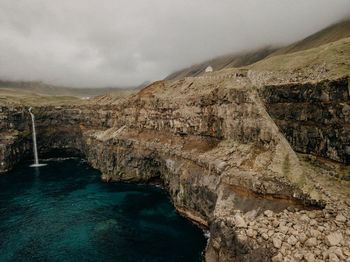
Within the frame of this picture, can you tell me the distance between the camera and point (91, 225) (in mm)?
39906

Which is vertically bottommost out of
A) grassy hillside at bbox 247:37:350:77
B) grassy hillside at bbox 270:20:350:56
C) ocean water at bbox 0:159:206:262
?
ocean water at bbox 0:159:206:262

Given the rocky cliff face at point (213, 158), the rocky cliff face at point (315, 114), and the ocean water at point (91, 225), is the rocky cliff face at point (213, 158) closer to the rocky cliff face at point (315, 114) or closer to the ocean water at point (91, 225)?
the rocky cliff face at point (315, 114)

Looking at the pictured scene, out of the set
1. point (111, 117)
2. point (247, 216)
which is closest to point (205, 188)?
point (247, 216)

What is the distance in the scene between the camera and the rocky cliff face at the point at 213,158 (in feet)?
79.2

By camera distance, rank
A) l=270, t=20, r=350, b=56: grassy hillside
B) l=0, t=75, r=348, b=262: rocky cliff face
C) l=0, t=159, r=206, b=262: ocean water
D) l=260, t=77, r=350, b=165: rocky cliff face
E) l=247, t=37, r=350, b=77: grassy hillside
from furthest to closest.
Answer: l=270, t=20, r=350, b=56: grassy hillside
l=0, t=159, r=206, b=262: ocean water
l=247, t=37, r=350, b=77: grassy hillside
l=260, t=77, r=350, b=165: rocky cliff face
l=0, t=75, r=348, b=262: rocky cliff face

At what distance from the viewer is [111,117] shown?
81.8 metres

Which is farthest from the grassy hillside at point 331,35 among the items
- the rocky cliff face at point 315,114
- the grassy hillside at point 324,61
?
the rocky cliff face at point 315,114

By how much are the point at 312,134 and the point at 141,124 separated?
45275 millimetres

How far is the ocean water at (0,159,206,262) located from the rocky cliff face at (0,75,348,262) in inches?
158

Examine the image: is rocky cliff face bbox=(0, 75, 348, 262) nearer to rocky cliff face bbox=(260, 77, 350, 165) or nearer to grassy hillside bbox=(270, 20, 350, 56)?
rocky cliff face bbox=(260, 77, 350, 165)

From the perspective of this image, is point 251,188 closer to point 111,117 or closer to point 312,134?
point 312,134

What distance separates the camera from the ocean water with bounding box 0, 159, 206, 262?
32.0 metres

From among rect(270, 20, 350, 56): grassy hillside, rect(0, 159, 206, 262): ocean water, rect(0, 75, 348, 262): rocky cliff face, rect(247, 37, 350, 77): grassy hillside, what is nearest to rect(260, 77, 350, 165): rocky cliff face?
rect(0, 75, 348, 262): rocky cliff face

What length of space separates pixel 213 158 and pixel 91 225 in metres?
26.1
